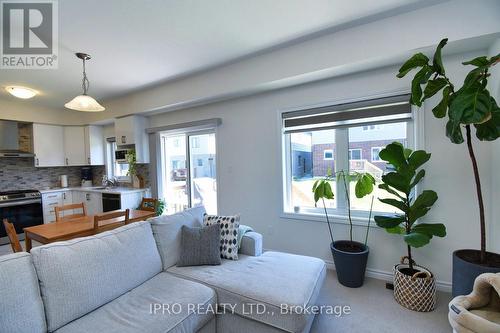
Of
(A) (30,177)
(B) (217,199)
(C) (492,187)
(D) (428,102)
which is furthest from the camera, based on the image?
(A) (30,177)

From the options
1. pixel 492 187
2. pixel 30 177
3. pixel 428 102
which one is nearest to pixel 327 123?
pixel 428 102

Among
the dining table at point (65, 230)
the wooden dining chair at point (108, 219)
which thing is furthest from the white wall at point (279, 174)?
the dining table at point (65, 230)

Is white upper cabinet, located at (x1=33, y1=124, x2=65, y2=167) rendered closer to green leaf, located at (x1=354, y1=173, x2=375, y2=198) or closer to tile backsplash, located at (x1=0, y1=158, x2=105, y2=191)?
tile backsplash, located at (x1=0, y1=158, x2=105, y2=191)

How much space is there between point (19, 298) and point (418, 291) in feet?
9.15

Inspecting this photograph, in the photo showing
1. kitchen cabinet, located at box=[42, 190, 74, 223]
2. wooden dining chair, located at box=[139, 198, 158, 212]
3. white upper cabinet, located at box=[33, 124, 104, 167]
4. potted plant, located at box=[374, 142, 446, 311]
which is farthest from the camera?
white upper cabinet, located at box=[33, 124, 104, 167]

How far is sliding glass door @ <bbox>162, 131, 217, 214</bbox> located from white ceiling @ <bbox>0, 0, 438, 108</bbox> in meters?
1.31

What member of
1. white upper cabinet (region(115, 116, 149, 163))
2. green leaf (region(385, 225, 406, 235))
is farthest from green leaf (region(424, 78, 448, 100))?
white upper cabinet (region(115, 116, 149, 163))

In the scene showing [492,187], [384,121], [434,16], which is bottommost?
[492,187]

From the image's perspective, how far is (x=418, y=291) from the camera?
6.36ft

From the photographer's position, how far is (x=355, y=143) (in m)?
2.72

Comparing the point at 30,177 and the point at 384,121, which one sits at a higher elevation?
the point at 384,121

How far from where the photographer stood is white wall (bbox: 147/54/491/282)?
2.17 m

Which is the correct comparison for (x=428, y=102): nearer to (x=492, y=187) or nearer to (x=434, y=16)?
(x=434, y=16)

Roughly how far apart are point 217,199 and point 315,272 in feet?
7.14
